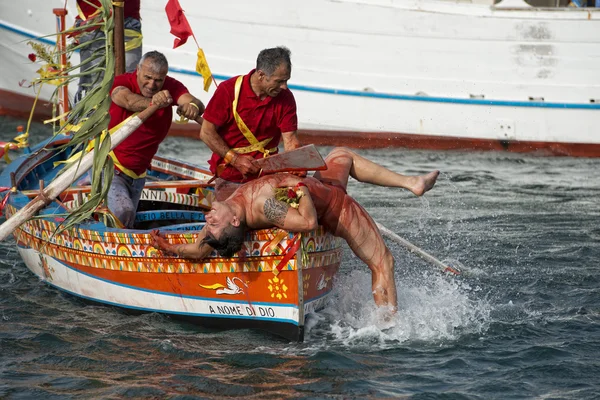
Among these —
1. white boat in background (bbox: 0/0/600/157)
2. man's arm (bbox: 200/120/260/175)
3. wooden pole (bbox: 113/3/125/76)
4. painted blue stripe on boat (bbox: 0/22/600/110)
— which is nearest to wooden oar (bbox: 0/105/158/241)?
man's arm (bbox: 200/120/260/175)

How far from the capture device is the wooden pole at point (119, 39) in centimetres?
908

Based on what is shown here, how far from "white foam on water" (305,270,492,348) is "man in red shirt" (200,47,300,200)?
4.78 feet

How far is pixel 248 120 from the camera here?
848 centimetres

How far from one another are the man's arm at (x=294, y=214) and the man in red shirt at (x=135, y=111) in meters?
1.59

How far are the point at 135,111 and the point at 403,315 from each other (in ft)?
10.2

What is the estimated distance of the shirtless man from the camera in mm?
7699

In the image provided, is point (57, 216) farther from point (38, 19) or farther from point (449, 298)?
point (38, 19)

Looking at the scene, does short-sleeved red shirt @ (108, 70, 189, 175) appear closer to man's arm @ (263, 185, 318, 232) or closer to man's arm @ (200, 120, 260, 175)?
man's arm @ (200, 120, 260, 175)

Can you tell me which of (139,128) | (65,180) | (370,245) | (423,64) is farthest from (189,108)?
(423,64)

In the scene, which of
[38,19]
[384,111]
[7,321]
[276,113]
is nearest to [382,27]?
[384,111]

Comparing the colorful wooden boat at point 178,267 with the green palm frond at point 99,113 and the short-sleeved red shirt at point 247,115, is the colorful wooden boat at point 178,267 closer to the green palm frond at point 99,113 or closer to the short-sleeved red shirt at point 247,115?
the green palm frond at point 99,113

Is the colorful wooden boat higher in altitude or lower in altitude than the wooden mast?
lower

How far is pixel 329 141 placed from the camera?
1794cm

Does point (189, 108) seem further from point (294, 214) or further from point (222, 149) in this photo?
point (294, 214)
